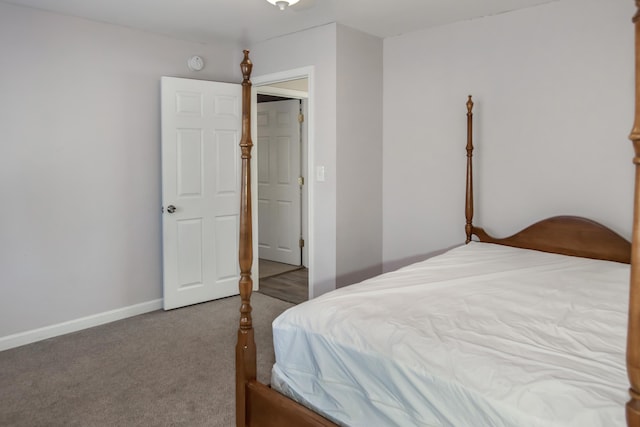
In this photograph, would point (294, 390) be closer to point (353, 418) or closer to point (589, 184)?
point (353, 418)

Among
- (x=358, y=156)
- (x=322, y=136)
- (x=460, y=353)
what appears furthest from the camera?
(x=358, y=156)

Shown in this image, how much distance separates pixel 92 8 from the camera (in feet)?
10.5

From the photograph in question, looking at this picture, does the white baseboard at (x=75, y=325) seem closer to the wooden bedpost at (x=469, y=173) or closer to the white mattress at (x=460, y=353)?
the white mattress at (x=460, y=353)

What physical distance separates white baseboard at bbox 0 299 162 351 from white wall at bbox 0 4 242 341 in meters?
0.03

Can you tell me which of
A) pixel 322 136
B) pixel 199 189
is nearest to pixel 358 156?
pixel 322 136

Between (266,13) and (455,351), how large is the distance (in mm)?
2827

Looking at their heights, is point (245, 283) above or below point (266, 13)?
below

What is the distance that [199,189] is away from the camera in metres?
4.02

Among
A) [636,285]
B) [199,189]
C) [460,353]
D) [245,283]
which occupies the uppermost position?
[199,189]

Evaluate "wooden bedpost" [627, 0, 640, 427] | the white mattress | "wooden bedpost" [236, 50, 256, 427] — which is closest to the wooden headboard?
the white mattress

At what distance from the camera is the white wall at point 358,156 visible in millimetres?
3627

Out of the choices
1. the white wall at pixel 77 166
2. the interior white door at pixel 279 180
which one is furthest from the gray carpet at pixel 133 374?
the interior white door at pixel 279 180

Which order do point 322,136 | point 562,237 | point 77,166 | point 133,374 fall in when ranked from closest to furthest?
point 133,374 < point 562,237 < point 77,166 < point 322,136

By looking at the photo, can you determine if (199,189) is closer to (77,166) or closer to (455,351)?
(77,166)
